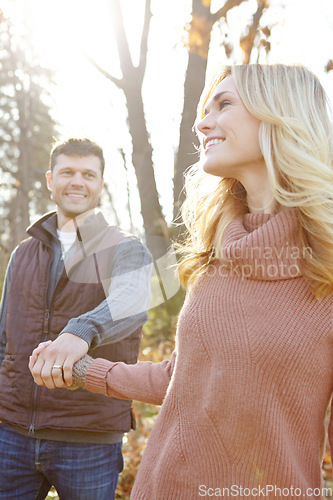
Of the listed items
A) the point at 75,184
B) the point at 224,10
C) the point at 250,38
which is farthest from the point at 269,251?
the point at 224,10

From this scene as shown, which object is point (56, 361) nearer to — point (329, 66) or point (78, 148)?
point (78, 148)

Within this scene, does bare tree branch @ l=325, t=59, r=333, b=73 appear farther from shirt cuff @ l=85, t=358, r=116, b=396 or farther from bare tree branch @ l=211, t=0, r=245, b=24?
shirt cuff @ l=85, t=358, r=116, b=396

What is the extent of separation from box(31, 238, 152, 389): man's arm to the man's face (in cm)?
51

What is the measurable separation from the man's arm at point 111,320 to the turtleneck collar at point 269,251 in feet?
2.37

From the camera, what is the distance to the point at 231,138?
2.22 meters

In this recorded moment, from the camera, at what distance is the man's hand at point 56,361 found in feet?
7.05

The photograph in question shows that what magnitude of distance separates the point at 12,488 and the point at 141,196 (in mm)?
4367

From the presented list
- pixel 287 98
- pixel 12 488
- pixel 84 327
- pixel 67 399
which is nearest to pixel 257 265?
pixel 287 98

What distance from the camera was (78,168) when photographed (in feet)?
11.5

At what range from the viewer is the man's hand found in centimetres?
215

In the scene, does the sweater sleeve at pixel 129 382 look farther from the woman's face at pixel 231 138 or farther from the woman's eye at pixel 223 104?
the woman's eye at pixel 223 104

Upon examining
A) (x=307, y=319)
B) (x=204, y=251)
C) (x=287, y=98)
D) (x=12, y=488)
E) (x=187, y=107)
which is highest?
(x=187, y=107)

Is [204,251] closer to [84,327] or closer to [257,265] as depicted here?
[257,265]

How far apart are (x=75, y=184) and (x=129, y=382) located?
5.27 feet
